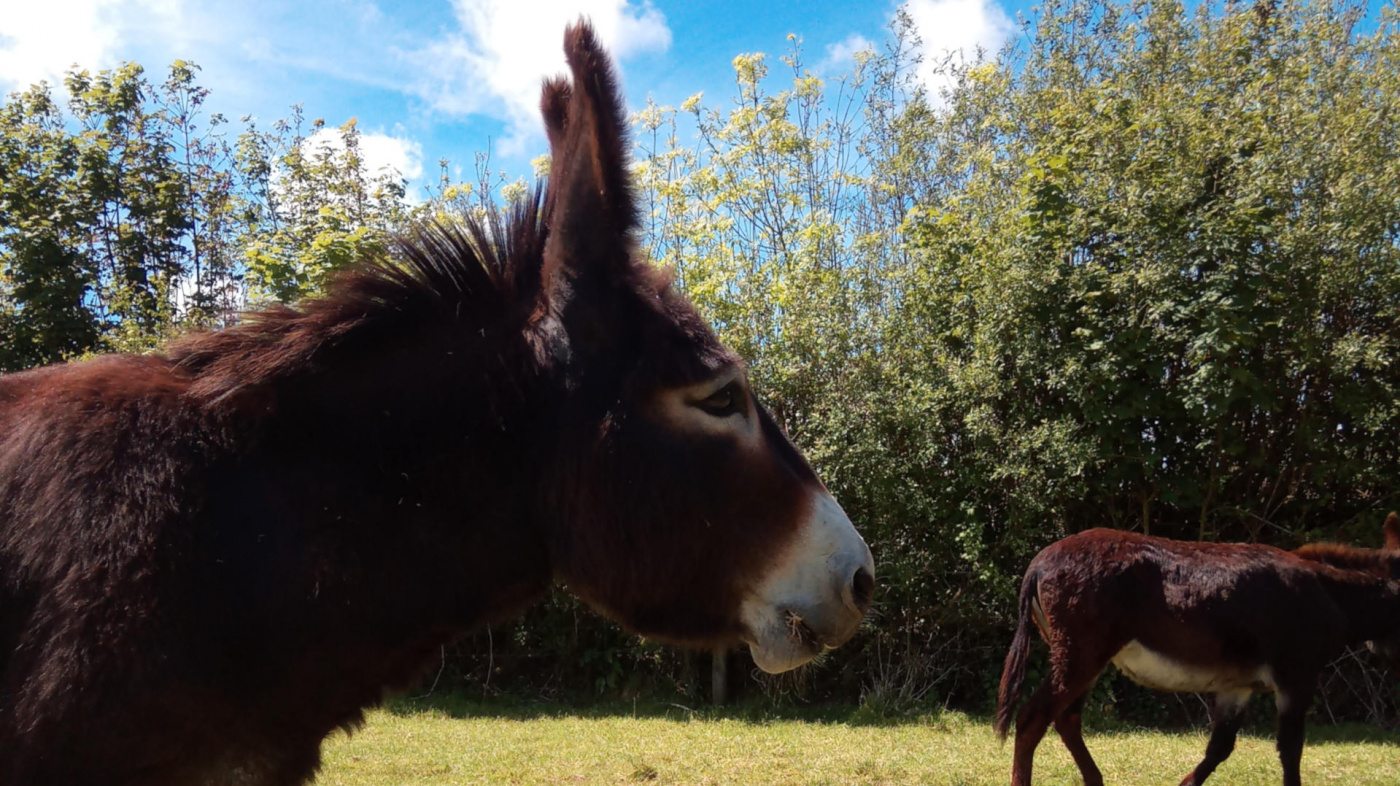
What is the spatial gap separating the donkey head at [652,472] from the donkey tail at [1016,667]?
568 cm

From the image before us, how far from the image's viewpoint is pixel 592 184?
5.94 ft

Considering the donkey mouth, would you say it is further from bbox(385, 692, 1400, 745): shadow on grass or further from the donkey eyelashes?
bbox(385, 692, 1400, 745): shadow on grass

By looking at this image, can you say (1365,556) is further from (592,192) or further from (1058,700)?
(592,192)

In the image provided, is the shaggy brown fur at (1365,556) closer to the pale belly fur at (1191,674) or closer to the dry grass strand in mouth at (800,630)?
the pale belly fur at (1191,674)

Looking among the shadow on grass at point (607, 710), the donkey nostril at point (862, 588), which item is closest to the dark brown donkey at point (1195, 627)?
the shadow on grass at point (607, 710)

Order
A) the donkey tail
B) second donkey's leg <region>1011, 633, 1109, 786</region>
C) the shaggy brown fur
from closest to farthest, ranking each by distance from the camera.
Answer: second donkey's leg <region>1011, 633, 1109, 786</region> → the donkey tail → the shaggy brown fur

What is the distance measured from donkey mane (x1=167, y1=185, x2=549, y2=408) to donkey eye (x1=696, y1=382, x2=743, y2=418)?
45cm

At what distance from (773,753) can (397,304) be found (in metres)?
6.75

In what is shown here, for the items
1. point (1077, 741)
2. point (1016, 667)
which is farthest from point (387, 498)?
point (1016, 667)

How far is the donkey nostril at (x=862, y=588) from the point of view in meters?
1.74

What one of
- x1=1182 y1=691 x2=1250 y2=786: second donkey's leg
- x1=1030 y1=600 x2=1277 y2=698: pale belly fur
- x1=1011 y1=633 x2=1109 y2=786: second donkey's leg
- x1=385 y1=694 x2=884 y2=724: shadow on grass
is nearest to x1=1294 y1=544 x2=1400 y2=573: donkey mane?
x1=1030 y1=600 x2=1277 y2=698: pale belly fur

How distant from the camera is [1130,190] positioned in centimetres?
909

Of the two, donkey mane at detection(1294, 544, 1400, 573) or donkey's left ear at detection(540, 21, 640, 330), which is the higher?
donkey's left ear at detection(540, 21, 640, 330)

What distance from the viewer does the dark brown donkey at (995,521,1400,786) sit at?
21.3 ft
